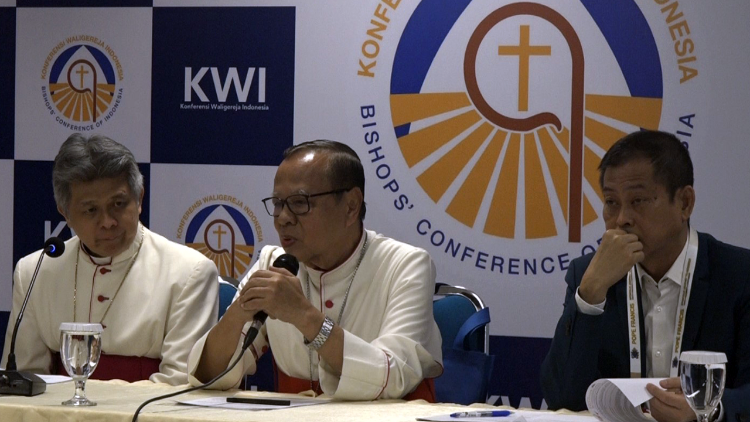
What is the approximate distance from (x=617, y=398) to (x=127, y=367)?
1.77 m

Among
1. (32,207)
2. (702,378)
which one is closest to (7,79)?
(32,207)

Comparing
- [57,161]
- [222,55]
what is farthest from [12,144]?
[57,161]

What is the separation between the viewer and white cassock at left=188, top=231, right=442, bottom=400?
2979mm

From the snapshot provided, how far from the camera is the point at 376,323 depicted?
3312 mm

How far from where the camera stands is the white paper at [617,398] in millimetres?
2434

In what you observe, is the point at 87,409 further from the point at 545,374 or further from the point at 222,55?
the point at 222,55

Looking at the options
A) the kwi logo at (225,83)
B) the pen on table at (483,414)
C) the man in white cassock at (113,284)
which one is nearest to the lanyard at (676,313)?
the pen on table at (483,414)

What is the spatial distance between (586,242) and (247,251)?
1468 mm

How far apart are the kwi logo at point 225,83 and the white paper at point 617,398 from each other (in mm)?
2637

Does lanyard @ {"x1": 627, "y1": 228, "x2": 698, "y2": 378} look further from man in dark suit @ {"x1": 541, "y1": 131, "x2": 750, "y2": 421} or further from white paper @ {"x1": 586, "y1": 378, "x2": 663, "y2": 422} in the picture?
white paper @ {"x1": 586, "y1": 378, "x2": 663, "y2": 422}

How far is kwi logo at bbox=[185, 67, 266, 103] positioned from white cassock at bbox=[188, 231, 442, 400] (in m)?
1.45

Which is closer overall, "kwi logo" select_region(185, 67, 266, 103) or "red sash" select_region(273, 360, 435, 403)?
"red sash" select_region(273, 360, 435, 403)

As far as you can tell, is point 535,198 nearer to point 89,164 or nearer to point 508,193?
point 508,193

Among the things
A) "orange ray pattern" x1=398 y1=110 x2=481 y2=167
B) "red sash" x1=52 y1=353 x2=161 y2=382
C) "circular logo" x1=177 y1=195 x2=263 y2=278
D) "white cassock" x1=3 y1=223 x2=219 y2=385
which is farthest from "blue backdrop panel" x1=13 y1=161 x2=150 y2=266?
"orange ray pattern" x1=398 y1=110 x2=481 y2=167
